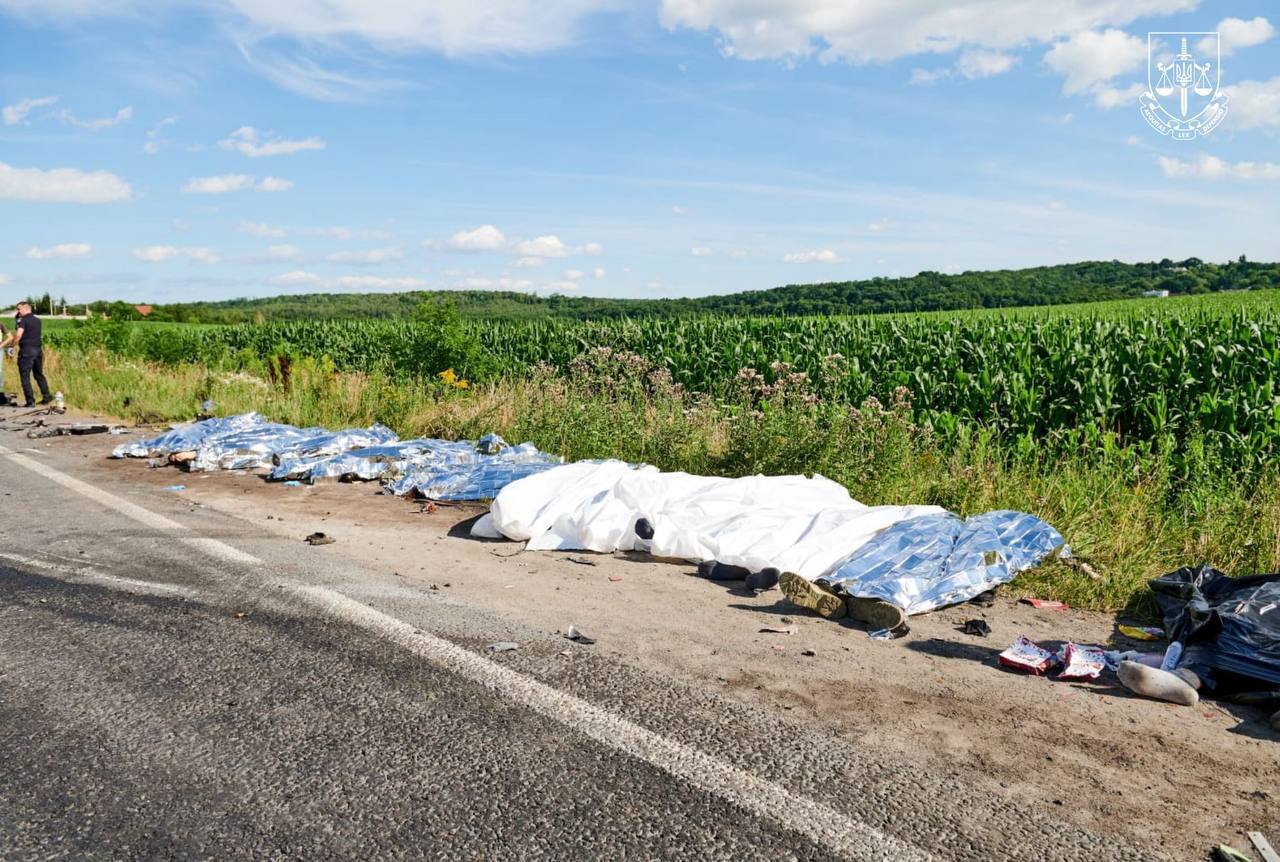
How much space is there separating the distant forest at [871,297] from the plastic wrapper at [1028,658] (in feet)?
123

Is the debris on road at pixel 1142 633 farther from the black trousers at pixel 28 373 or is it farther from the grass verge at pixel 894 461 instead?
the black trousers at pixel 28 373

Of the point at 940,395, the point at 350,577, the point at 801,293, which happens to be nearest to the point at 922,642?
the point at 350,577

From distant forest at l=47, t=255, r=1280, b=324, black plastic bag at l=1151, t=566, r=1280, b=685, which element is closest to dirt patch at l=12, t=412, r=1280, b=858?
black plastic bag at l=1151, t=566, r=1280, b=685

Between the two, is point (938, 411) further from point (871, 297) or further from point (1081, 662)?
point (871, 297)

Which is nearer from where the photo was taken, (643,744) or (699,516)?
(643,744)

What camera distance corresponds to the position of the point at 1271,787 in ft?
10.4

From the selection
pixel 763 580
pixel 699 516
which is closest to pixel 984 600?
pixel 763 580

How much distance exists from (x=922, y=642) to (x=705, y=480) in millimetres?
2863

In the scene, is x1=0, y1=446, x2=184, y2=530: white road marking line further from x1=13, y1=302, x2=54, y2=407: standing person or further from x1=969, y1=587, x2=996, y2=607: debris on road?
x1=13, y1=302, x2=54, y2=407: standing person

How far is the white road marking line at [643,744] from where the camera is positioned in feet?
8.93

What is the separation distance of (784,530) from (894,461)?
6.98 ft

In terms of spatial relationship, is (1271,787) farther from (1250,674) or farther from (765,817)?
(765,817)

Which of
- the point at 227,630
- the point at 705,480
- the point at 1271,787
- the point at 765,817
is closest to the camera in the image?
the point at 765,817

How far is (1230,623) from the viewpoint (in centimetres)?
432
